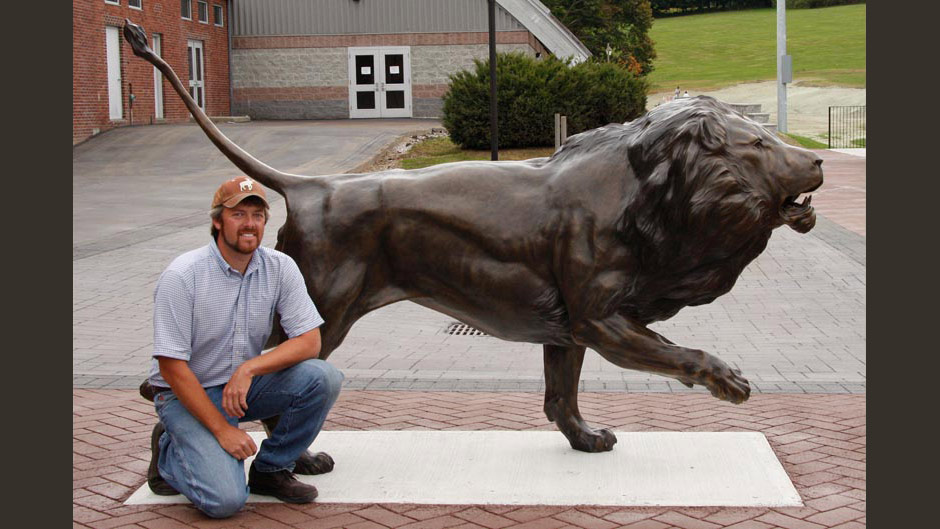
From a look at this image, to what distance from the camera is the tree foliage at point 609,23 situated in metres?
46.0

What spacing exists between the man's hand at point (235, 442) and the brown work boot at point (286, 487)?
243 mm

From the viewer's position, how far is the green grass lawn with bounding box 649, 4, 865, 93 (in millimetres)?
55406

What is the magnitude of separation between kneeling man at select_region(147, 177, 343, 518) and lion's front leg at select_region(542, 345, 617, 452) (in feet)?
3.72

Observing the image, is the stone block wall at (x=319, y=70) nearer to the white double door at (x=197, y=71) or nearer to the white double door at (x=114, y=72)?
the white double door at (x=197, y=71)

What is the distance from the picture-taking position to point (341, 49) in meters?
33.2

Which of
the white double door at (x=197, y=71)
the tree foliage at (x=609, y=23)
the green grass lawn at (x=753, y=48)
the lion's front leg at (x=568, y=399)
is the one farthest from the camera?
the green grass lawn at (x=753, y=48)

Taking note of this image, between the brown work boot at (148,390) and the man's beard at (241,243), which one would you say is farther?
the brown work boot at (148,390)

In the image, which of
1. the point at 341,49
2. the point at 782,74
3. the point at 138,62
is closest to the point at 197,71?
the point at 138,62

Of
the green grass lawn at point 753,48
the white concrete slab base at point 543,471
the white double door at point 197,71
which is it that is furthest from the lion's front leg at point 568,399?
the green grass lawn at point 753,48

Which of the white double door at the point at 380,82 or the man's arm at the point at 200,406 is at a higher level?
the white double door at the point at 380,82

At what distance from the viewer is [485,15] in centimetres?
3244

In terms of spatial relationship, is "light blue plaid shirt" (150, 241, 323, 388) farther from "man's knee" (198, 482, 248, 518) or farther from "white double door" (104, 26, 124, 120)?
"white double door" (104, 26, 124, 120)

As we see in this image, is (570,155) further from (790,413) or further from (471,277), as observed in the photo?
(790,413)

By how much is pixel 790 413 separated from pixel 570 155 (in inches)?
90.7
